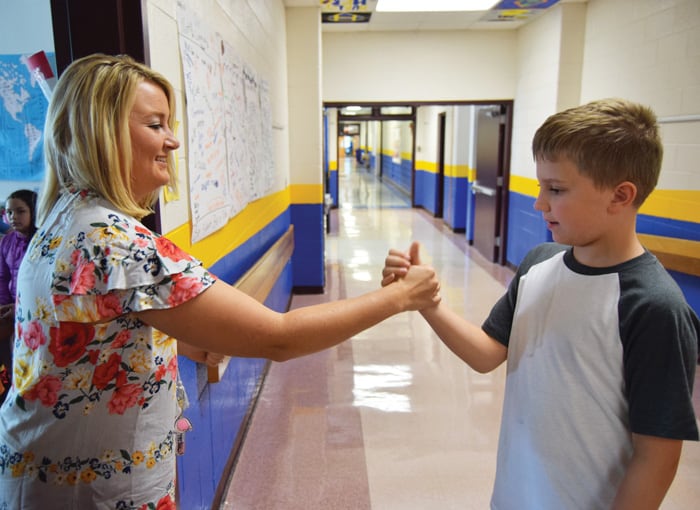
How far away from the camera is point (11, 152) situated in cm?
207

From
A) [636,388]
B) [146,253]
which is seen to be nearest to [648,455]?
[636,388]

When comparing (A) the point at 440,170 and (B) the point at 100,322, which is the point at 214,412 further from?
(A) the point at 440,170

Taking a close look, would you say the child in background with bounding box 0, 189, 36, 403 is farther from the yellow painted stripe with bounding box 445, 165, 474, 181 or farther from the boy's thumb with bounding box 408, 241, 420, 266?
the yellow painted stripe with bounding box 445, 165, 474, 181

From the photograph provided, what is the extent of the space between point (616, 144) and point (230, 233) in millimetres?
1897

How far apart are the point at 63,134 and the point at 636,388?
1109mm

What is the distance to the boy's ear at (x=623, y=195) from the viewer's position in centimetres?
96

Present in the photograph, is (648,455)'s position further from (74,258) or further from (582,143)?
(74,258)

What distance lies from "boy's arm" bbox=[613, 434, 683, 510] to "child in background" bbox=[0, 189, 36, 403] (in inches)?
81.4

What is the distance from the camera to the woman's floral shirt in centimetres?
88

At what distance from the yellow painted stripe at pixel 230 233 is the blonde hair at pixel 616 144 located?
4.00 ft

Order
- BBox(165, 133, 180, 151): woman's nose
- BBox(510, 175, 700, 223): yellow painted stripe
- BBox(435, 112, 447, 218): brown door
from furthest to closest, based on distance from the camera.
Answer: BBox(435, 112, 447, 218): brown door
BBox(510, 175, 700, 223): yellow painted stripe
BBox(165, 133, 180, 151): woman's nose

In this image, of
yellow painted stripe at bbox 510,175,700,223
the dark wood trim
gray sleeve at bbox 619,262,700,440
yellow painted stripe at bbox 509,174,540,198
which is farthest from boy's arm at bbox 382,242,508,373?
yellow painted stripe at bbox 509,174,540,198

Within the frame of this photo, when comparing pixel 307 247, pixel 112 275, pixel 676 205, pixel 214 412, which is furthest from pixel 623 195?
pixel 307 247

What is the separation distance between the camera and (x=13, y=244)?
82.0 inches
